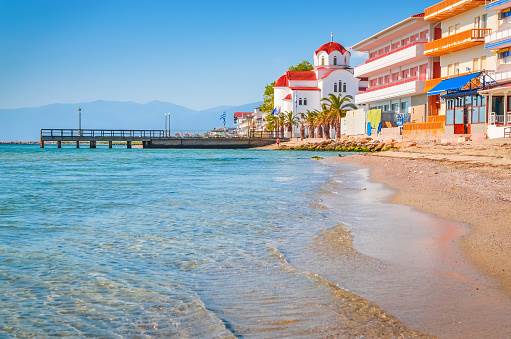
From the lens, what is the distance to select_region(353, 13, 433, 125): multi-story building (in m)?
49.3

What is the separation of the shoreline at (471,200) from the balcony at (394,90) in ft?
81.8

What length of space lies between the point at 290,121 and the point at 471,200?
81606 mm

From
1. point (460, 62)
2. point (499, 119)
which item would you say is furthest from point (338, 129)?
point (499, 119)

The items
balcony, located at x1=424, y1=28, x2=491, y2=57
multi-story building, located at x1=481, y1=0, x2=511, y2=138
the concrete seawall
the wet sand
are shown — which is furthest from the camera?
the concrete seawall

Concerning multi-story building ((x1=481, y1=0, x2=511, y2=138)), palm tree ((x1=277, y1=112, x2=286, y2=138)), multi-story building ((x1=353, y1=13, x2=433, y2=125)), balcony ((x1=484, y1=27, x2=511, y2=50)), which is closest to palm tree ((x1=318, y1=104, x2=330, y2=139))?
multi-story building ((x1=353, y1=13, x2=433, y2=125))

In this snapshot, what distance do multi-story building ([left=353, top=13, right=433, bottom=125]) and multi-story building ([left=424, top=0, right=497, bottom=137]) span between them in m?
1.41

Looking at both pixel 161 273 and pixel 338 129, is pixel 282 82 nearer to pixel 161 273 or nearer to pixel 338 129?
pixel 338 129

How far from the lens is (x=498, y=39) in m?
35.9

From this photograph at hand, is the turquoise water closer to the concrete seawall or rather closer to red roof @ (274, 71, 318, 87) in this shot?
the concrete seawall

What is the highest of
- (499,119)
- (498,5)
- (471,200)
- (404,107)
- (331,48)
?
(331,48)

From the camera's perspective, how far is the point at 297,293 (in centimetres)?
593

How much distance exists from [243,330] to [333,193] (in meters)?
12.0

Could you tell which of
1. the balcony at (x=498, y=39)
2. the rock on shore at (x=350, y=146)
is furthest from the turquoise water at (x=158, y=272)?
the rock on shore at (x=350, y=146)

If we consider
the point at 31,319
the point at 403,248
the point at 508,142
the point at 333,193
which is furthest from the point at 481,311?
the point at 508,142
